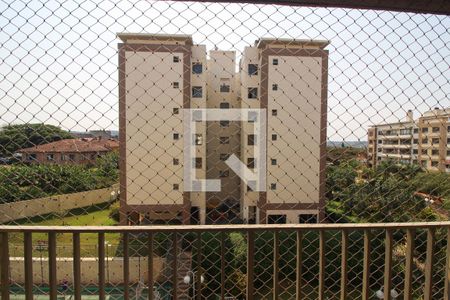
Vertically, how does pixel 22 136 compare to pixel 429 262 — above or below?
above

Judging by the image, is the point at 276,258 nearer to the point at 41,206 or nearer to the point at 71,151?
the point at 71,151

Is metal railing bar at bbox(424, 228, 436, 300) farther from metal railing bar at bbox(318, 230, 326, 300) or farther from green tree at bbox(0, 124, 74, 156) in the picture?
green tree at bbox(0, 124, 74, 156)

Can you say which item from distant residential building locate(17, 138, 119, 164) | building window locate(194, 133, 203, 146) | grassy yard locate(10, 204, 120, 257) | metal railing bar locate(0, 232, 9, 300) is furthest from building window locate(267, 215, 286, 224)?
metal railing bar locate(0, 232, 9, 300)

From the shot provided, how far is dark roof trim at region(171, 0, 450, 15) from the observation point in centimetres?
123

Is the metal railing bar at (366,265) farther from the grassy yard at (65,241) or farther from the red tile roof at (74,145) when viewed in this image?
the red tile roof at (74,145)

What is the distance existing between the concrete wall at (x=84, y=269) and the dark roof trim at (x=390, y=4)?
1.72m

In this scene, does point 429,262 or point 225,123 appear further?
point 225,123

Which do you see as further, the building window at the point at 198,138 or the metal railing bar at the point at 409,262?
the building window at the point at 198,138

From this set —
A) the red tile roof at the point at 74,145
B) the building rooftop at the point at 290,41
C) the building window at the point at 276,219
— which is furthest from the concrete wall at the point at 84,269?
the building window at the point at 276,219

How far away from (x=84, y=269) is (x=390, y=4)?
4.72 m

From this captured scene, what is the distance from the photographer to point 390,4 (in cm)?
128

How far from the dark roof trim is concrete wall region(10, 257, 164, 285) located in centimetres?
172

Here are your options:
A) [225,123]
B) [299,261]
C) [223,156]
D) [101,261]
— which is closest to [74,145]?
[101,261]

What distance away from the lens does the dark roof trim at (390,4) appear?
123 centimetres
